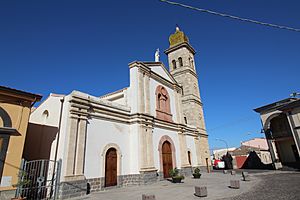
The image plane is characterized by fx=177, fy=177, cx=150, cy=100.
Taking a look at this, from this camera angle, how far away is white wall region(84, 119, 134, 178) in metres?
11.1

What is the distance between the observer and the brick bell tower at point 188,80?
26125mm

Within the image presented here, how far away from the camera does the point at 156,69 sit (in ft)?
64.3

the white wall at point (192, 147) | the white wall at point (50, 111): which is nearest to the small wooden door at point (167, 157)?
the white wall at point (192, 147)

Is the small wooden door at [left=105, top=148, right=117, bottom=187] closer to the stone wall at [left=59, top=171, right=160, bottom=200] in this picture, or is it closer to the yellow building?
the stone wall at [left=59, top=171, right=160, bottom=200]

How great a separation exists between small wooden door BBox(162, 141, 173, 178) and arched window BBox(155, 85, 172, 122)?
8.90 ft

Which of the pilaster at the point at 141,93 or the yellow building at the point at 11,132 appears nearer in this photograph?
the yellow building at the point at 11,132

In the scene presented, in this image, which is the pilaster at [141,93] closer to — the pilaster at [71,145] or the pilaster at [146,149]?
the pilaster at [146,149]

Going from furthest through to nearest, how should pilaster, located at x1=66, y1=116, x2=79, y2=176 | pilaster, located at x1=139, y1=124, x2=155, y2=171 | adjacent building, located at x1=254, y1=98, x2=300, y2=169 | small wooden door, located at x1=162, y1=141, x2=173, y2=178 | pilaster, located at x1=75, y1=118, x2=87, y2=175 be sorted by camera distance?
1. adjacent building, located at x1=254, y1=98, x2=300, y2=169
2. small wooden door, located at x1=162, y1=141, x2=173, y2=178
3. pilaster, located at x1=139, y1=124, x2=155, y2=171
4. pilaster, located at x1=75, y1=118, x2=87, y2=175
5. pilaster, located at x1=66, y1=116, x2=79, y2=176

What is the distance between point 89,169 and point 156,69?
12461mm

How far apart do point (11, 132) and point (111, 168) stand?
6.45 metres

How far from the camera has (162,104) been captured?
1888cm

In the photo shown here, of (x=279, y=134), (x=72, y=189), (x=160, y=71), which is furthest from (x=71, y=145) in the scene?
(x=279, y=134)

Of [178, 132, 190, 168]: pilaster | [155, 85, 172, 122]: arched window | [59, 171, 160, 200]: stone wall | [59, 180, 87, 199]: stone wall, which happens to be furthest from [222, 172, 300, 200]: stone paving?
[155, 85, 172, 122]: arched window

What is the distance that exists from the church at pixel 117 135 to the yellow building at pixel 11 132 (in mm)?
2138
